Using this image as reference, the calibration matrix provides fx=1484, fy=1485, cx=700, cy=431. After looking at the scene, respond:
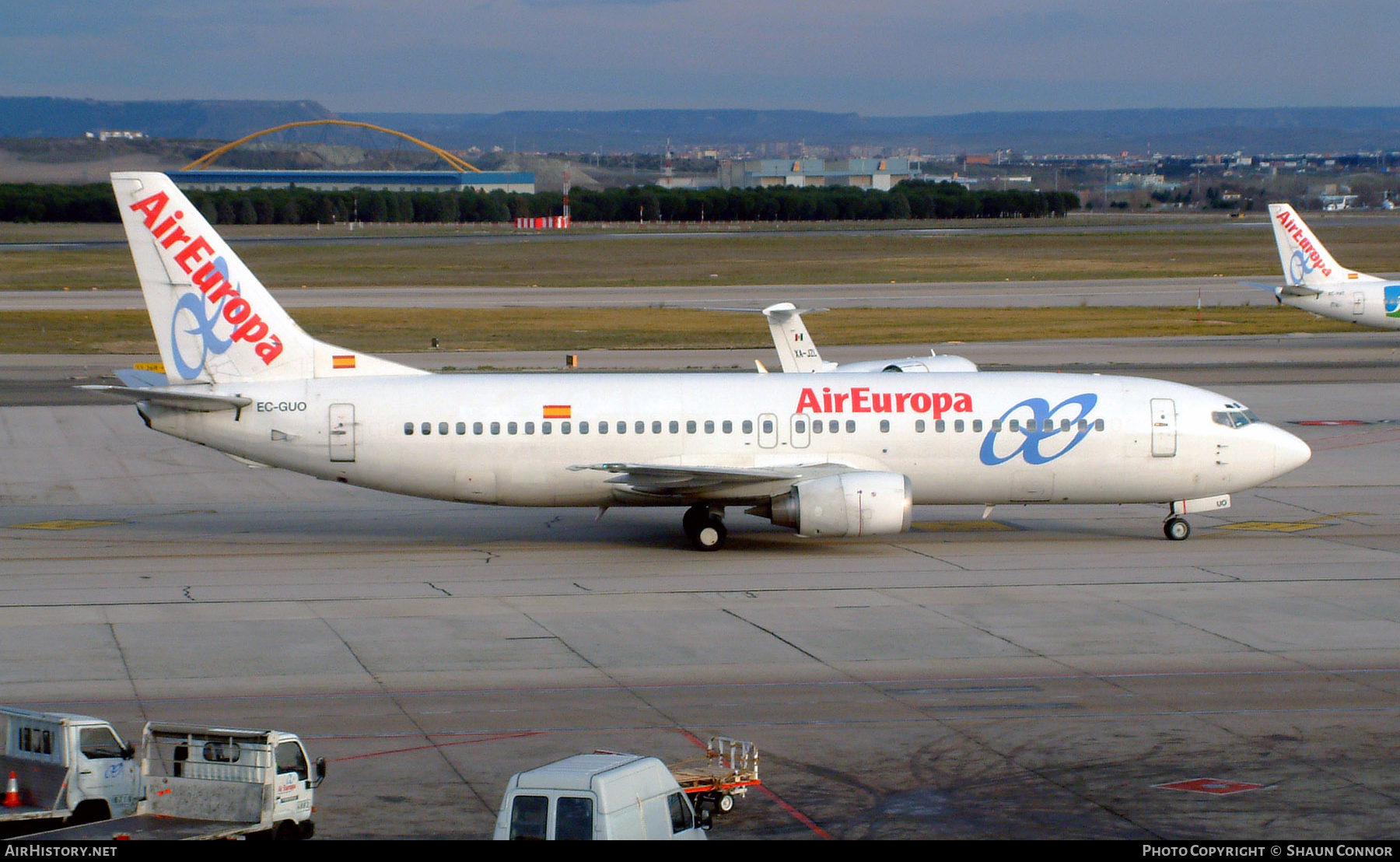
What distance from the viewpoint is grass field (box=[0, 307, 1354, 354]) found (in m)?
75.6

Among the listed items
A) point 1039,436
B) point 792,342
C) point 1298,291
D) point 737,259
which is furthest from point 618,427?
point 737,259

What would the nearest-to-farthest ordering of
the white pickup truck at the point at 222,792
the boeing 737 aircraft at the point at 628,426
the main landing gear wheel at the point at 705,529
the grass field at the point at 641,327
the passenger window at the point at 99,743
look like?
1. the white pickup truck at the point at 222,792
2. the passenger window at the point at 99,743
3. the boeing 737 aircraft at the point at 628,426
4. the main landing gear wheel at the point at 705,529
5. the grass field at the point at 641,327

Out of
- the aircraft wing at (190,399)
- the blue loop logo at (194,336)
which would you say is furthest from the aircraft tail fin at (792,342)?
the aircraft wing at (190,399)

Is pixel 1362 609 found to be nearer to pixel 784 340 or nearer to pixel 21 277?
pixel 784 340

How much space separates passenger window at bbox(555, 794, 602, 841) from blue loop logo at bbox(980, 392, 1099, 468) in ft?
67.9

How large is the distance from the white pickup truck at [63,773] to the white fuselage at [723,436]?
16.3 meters

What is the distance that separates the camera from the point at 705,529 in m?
33.4

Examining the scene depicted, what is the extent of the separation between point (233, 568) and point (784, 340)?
21.0 m

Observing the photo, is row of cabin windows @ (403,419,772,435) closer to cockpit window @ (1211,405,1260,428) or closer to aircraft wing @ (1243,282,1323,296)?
cockpit window @ (1211,405,1260,428)

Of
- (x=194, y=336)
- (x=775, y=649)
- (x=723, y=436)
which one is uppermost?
(x=194, y=336)

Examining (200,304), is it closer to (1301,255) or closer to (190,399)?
(190,399)

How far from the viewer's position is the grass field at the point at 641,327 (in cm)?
7562

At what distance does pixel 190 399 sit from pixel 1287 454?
81.0ft

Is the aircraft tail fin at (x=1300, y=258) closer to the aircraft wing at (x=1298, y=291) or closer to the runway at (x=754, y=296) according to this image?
the aircraft wing at (x=1298, y=291)
